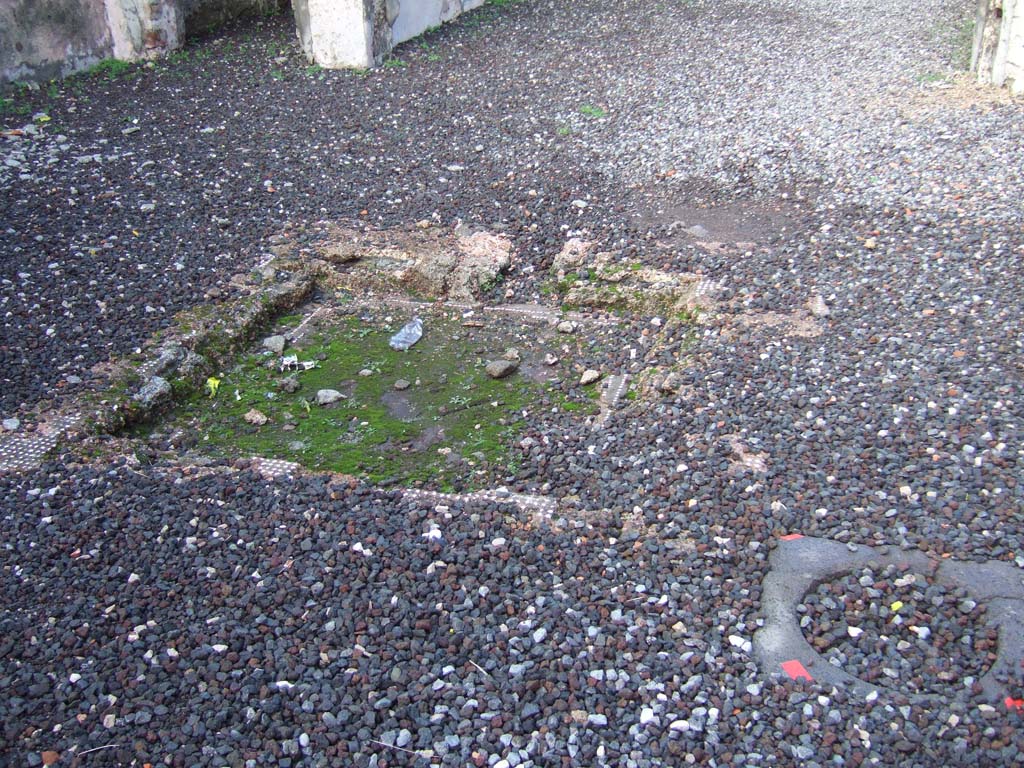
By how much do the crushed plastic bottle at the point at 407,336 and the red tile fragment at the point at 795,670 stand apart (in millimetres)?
2800

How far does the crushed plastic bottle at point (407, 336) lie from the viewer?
491cm

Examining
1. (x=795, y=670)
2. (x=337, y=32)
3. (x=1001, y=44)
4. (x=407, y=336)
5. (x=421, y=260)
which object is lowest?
(x=795, y=670)

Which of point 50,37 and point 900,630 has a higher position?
point 50,37

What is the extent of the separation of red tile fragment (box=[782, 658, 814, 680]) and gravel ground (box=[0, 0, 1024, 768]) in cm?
5

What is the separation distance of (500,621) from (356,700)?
0.55 meters

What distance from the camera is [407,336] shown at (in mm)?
4965

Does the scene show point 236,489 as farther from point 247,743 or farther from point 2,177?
point 2,177

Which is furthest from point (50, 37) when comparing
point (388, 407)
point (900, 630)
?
point (900, 630)

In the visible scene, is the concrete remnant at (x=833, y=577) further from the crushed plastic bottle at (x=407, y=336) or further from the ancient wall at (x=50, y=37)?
the ancient wall at (x=50, y=37)

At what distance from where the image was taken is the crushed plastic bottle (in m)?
4.91

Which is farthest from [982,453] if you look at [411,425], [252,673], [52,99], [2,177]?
[52,99]

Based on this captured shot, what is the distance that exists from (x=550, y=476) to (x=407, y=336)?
5.17 feet

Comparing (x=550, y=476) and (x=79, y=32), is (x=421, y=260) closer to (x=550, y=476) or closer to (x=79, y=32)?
(x=550, y=476)

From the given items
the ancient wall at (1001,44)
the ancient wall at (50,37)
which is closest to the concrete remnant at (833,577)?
the ancient wall at (1001,44)
